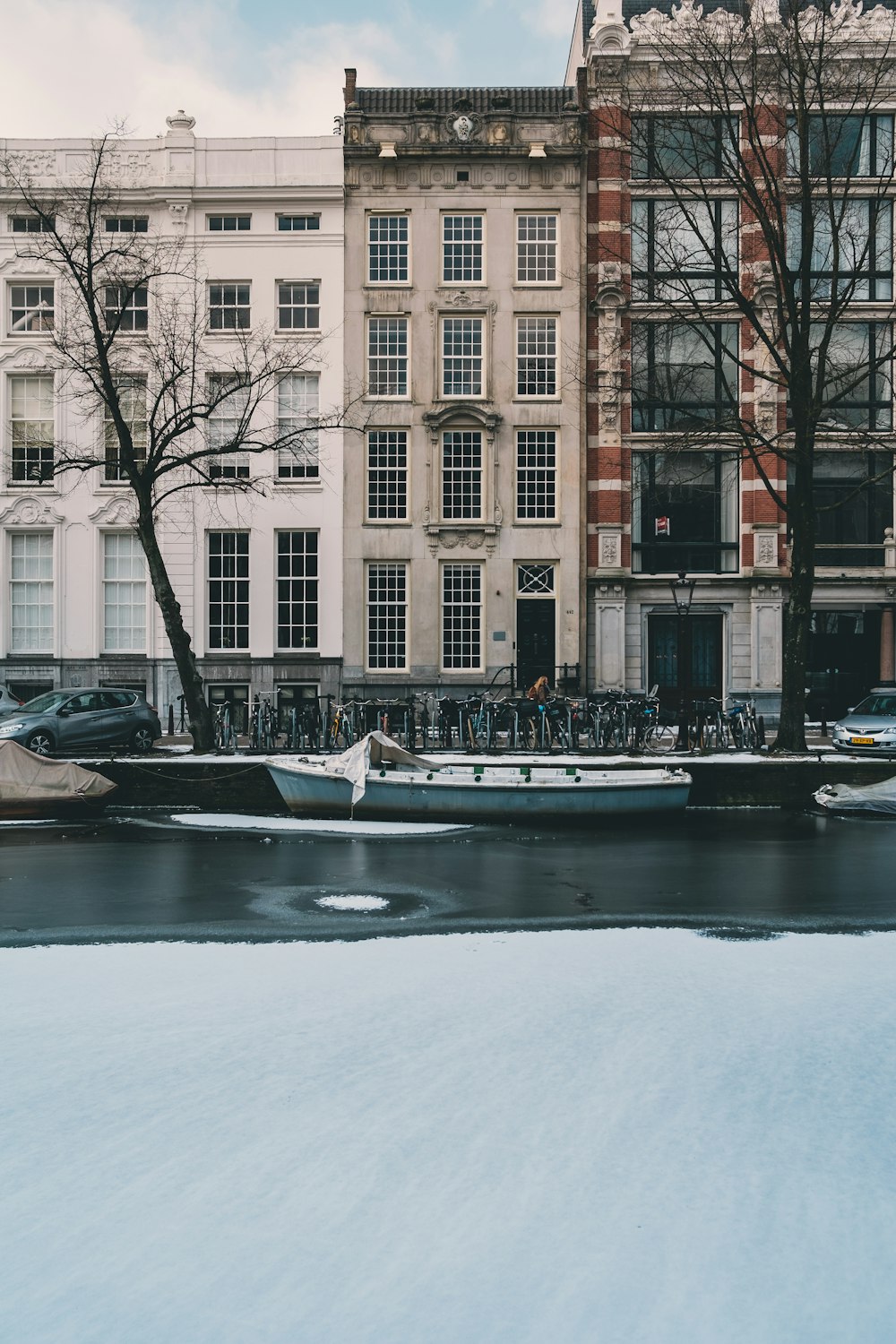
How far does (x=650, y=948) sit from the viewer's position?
945cm

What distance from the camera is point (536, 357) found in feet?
114

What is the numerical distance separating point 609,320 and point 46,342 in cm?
1700

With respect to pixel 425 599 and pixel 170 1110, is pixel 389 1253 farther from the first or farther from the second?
pixel 425 599

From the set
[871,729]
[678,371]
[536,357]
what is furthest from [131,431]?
[871,729]

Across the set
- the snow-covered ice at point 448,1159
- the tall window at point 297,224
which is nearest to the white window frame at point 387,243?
the tall window at point 297,224

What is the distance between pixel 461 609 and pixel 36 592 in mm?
13041

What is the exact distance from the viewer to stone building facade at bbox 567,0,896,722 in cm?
3412

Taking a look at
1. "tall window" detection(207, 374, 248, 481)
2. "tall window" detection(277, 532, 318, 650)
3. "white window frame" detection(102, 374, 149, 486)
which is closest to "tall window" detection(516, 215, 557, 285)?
"tall window" detection(207, 374, 248, 481)

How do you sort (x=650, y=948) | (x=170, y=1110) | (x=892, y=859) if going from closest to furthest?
(x=170, y=1110)
(x=650, y=948)
(x=892, y=859)

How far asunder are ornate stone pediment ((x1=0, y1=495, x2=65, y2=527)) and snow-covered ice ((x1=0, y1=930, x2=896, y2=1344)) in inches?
1124

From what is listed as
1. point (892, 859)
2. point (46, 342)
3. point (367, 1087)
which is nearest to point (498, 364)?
point (46, 342)

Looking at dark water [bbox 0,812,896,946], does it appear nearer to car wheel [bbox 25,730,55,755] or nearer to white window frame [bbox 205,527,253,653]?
car wheel [bbox 25,730,55,755]

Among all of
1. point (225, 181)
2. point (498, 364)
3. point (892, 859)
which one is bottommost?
point (892, 859)

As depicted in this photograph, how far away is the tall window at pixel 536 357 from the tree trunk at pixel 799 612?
13461mm
